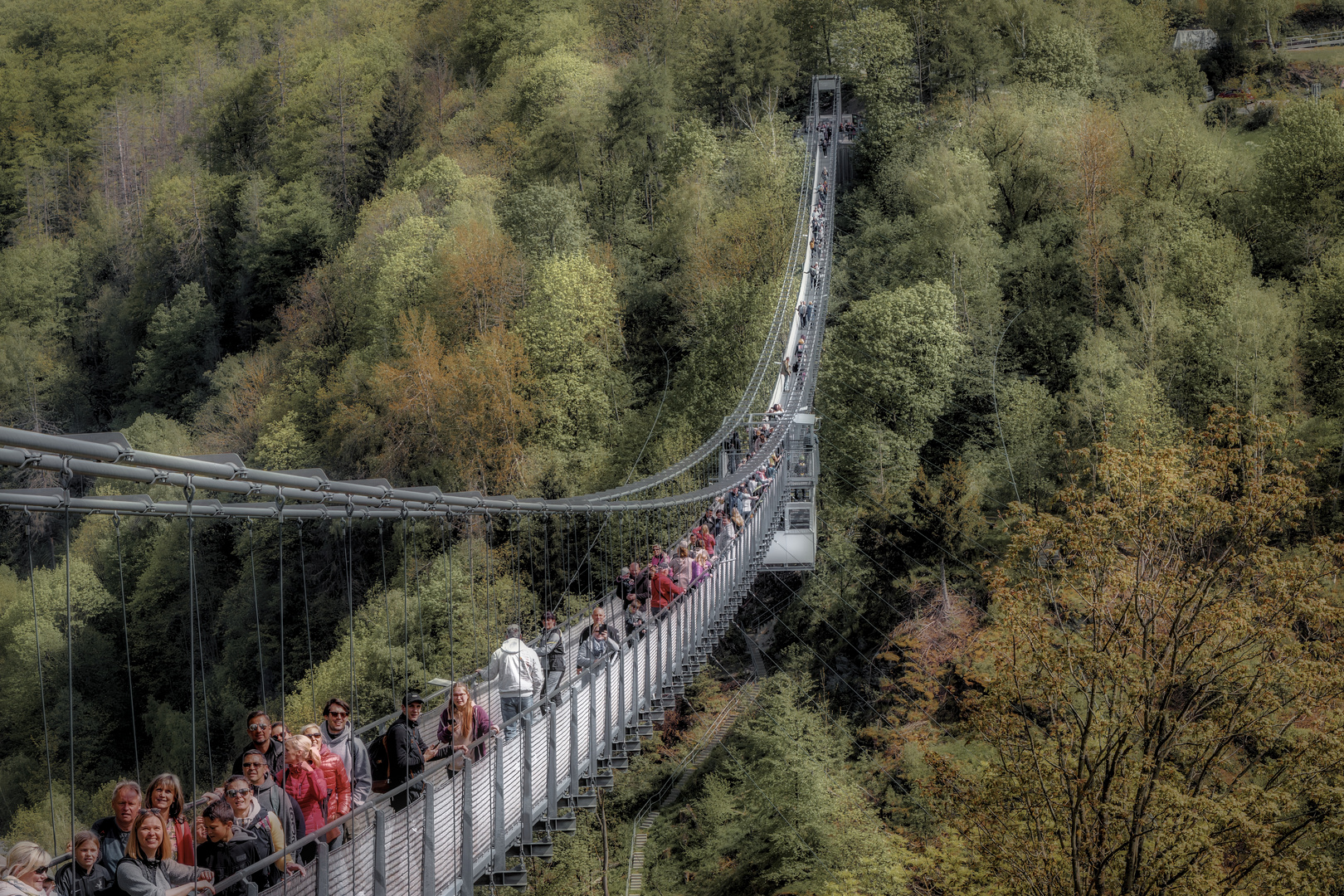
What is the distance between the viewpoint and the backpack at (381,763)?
27.6ft

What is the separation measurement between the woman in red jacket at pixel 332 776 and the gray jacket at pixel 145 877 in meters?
1.35

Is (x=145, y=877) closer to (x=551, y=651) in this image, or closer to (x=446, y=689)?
(x=446, y=689)

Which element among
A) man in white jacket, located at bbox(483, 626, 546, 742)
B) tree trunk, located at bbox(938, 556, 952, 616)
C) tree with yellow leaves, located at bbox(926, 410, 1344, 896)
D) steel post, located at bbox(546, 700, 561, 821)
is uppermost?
man in white jacket, located at bbox(483, 626, 546, 742)

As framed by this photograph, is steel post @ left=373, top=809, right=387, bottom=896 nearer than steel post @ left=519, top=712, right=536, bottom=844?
Yes

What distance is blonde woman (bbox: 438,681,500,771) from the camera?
8.87 meters

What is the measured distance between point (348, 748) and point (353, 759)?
130 millimetres

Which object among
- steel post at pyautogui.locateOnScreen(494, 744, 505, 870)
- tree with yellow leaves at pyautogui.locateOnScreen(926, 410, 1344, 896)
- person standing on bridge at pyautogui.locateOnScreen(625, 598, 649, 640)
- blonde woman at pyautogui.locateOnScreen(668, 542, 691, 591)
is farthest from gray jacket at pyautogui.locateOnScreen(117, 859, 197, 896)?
tree with yellow leaves at pyautogui.locateOnScreen(926, 410, 1344, 896)

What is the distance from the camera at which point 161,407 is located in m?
65.6

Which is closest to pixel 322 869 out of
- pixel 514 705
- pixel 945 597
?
pixel 514 705

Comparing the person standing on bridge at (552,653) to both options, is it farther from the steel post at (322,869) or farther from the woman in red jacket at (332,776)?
the steel post at (322,869)

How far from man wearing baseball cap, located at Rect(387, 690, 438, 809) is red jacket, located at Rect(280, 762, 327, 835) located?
2.67 ft

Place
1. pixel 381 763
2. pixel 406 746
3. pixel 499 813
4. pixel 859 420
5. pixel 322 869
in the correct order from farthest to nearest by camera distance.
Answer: pixel 859 420
pixel 499 813
pixel 381 763
pixel 406 746
pixel 322 869

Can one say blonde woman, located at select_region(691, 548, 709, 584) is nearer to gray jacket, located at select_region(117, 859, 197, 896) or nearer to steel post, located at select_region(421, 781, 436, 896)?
steel post, located at select_region(421, 781, 436, 896)

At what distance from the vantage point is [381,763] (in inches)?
333
